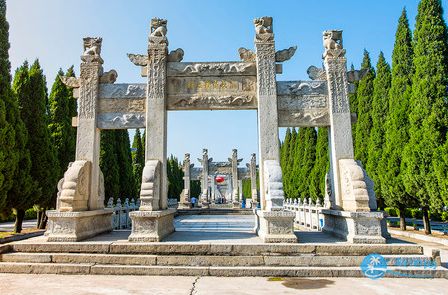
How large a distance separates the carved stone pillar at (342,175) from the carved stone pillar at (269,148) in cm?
124

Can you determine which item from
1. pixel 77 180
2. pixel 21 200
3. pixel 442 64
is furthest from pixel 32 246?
pixel 442 64

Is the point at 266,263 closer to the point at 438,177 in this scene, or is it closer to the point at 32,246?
the point at 32,246

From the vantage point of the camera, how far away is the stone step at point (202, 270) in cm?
507

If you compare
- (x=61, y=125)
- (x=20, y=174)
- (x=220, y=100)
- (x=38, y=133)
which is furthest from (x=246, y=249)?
(x=61, y=125)

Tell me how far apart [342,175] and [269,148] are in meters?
1.66

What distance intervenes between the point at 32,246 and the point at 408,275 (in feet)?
21.8

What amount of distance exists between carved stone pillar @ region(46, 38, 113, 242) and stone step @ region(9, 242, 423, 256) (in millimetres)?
574

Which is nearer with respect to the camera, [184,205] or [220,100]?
[220,100]

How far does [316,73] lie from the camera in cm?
727

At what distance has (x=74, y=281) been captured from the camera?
4.80 m

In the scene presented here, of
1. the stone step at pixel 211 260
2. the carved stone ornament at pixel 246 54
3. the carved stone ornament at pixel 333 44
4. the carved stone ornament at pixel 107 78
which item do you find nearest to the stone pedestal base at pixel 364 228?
the stone step at pixel 211 260

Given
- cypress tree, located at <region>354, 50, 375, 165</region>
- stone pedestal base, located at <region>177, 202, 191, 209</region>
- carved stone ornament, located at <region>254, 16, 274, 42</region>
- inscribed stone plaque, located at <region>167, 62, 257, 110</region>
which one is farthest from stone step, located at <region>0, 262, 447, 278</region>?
stone pedestal base, located at <region>177, 202, 191, 209</region>

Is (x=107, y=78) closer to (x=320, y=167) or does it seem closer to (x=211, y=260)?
(x=211, y=260)

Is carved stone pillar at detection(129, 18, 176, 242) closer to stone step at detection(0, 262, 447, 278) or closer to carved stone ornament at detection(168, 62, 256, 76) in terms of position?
carved stone ornament at detection(168, 62, 256, 76)
